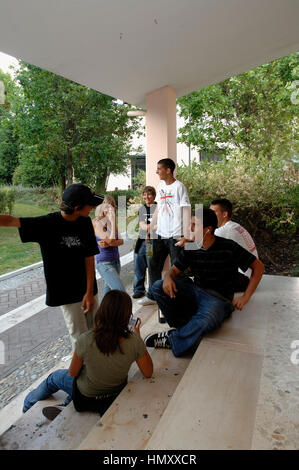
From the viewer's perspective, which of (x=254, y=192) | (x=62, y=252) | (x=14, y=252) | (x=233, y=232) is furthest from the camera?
(x=14, y=252)

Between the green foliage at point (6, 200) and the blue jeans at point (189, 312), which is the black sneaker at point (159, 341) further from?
the green foliage at point (6, 200)

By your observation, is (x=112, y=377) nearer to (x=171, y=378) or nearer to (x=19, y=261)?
(x=171, y=378)

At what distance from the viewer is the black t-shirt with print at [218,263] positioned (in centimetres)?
264

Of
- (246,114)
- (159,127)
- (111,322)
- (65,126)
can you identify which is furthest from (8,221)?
(65,126)

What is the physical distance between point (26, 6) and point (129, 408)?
10.6ft

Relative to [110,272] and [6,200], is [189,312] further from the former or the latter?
[6,200]

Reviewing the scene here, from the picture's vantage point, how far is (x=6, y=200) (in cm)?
1260

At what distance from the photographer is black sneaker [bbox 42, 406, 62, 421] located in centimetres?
215

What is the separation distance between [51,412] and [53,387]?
0.55 ft

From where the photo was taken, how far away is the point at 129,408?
1.82 metres

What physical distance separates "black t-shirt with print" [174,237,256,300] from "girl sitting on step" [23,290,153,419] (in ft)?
3.00

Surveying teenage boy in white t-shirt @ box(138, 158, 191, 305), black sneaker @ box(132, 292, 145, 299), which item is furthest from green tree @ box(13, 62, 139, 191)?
teenage boy in white t-shirt @ box(138, 158, 191, 305)

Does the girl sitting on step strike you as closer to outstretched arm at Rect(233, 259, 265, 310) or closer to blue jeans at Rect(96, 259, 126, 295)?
outstretched arm at Rect(233, 259, 265, 310)

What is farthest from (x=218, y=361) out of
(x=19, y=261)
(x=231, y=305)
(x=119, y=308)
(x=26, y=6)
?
(x=19, y=261)
